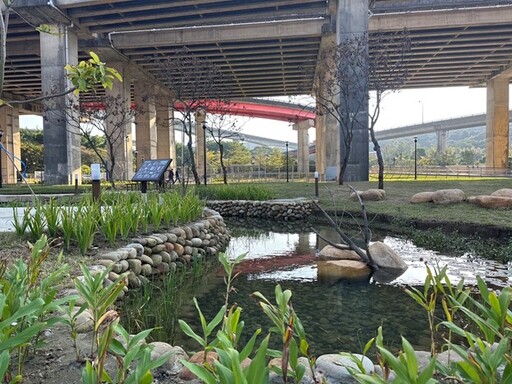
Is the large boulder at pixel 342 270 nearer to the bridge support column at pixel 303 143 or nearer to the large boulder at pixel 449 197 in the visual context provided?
the large boulder at pixel 449 197

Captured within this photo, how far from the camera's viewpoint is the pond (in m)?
3.49

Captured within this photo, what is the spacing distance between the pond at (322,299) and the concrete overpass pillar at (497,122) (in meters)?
28.5

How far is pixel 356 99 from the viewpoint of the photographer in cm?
1802

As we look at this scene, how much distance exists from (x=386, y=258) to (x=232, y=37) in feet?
59.9

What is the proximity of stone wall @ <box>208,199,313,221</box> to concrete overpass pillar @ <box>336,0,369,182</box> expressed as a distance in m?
6.45

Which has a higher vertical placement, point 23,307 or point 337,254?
point 23,307

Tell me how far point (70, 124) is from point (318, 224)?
1472 cm

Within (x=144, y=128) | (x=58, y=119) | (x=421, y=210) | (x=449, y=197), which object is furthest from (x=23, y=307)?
(x=144, y=128)

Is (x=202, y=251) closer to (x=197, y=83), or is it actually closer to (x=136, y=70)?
(x=197, y=83)

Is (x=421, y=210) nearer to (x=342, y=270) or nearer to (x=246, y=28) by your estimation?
(x=342, y=270)

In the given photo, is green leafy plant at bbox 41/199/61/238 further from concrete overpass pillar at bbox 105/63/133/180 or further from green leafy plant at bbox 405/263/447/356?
concrete overpass pillar at bbox 105/63/133/180

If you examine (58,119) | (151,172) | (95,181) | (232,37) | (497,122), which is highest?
(232,37)

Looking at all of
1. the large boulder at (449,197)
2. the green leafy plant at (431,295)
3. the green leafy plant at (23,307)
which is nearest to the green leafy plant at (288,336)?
the green leafy plant at (431,295)

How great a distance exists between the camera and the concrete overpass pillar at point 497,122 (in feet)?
98.5
